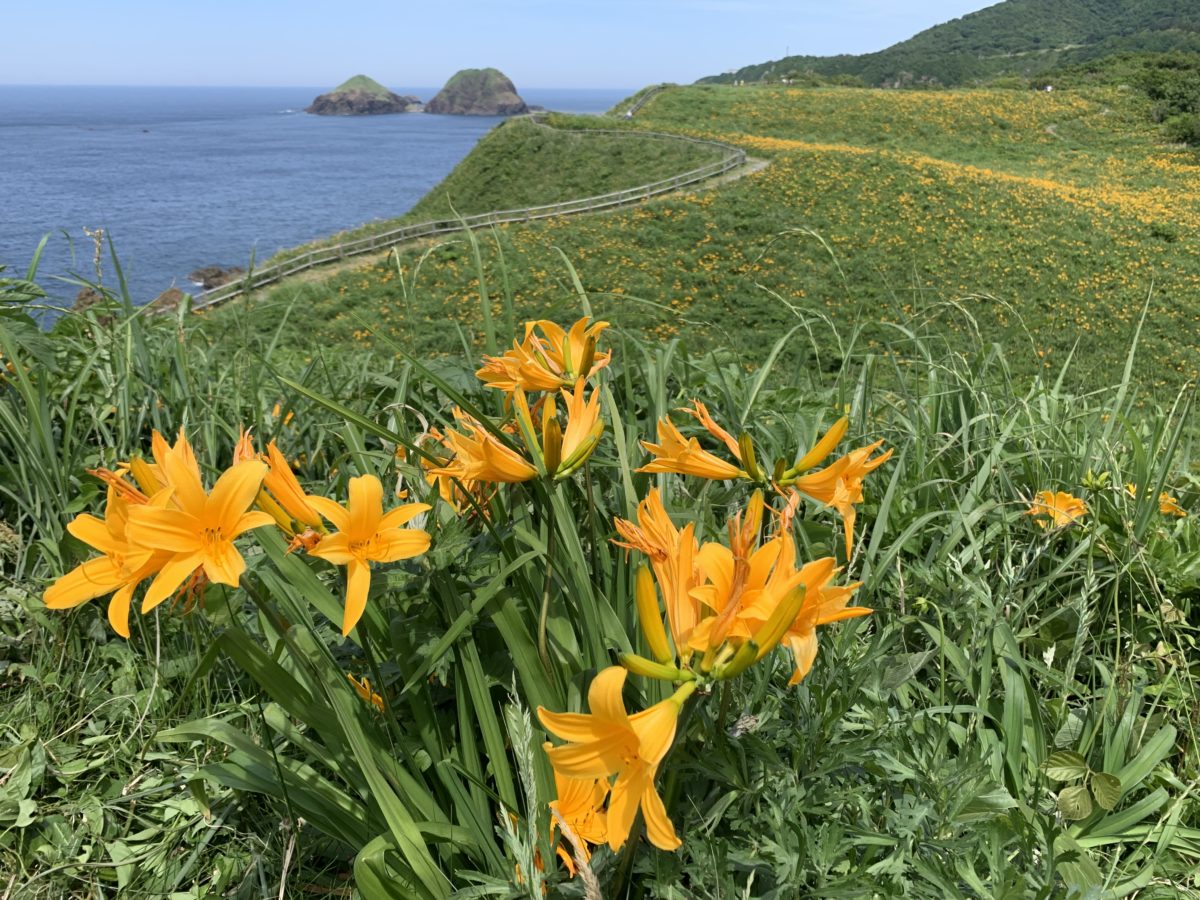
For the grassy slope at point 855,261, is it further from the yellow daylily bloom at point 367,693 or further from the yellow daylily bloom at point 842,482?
the yellow daylily bloom at point 842,482

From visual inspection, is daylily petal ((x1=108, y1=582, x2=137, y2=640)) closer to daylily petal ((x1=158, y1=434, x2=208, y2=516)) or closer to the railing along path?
daylily petal ((x1=158, y1=434, x2=208, y2=516))

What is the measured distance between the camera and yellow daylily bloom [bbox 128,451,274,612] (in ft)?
2.46

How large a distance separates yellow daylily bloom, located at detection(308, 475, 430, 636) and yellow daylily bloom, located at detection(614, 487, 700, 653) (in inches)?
10.0

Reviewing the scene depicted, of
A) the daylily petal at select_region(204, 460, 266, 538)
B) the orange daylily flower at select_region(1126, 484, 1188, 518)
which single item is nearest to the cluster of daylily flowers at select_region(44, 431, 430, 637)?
the daylily petal at select_region(204, 460, 266, 538)

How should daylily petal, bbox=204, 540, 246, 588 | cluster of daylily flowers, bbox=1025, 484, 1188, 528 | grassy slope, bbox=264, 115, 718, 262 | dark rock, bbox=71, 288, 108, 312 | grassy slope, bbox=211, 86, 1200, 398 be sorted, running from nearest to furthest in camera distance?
daylily petal, bbox=204, 540, 246, 588 < cluster of daylily flowers, bbox=1025, 484, 1188, 528 < dark rock, bbox=71, 288, 108, 312 < grassy slope, bbox=211, 86, 1200, 398 < grassy slope, bbox=264, 115, 718, 262

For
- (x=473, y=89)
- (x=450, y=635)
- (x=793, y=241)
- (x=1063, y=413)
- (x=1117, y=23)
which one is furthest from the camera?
(x=473, y=89)

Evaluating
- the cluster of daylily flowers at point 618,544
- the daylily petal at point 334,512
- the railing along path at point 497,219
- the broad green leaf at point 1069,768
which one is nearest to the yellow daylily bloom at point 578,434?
the cluster of daylily flowers at point 618,544

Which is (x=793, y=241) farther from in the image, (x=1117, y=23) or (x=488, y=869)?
(x=1117, y=23)

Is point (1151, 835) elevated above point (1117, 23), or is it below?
below

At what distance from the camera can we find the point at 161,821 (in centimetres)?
143

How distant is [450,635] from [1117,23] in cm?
10961

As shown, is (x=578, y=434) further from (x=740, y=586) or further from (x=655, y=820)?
(x=655, y=820)

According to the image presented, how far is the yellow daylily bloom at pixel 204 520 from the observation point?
749 millimetres

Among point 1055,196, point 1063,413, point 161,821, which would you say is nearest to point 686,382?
point 1063,413
